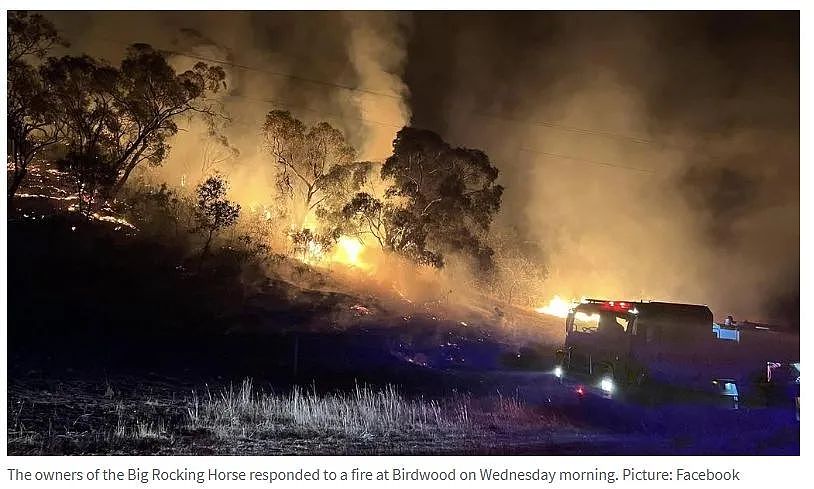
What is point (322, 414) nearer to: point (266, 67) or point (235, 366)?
point (235, 366)

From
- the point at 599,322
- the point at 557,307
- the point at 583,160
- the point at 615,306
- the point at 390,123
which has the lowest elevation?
the point at 599,322

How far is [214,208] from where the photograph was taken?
1074cm

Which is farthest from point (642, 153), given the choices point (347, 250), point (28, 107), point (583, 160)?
point (28, 107)

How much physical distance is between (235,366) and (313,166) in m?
3.95

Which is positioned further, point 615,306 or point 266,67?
point 266,67

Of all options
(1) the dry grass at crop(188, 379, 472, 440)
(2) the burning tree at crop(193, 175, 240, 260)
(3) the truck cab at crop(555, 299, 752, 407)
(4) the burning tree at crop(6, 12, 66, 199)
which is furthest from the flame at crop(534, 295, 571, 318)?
(4) the burning tree at crop(6, 12, 66, 199)

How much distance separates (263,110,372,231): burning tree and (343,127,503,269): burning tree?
1.20 feet

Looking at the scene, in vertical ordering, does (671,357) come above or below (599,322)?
below

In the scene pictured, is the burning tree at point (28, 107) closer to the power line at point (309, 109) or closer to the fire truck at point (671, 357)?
the power line at point (309, 109)

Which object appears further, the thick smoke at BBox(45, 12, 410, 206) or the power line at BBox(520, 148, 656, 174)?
the power line at BBox(520, 148, 656, 174)

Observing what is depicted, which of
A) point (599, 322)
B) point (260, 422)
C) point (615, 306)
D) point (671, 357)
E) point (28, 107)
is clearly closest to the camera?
point (260, 422)

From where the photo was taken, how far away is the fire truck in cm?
760

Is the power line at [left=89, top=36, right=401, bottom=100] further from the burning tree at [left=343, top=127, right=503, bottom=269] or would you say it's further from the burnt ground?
the burnt ground
